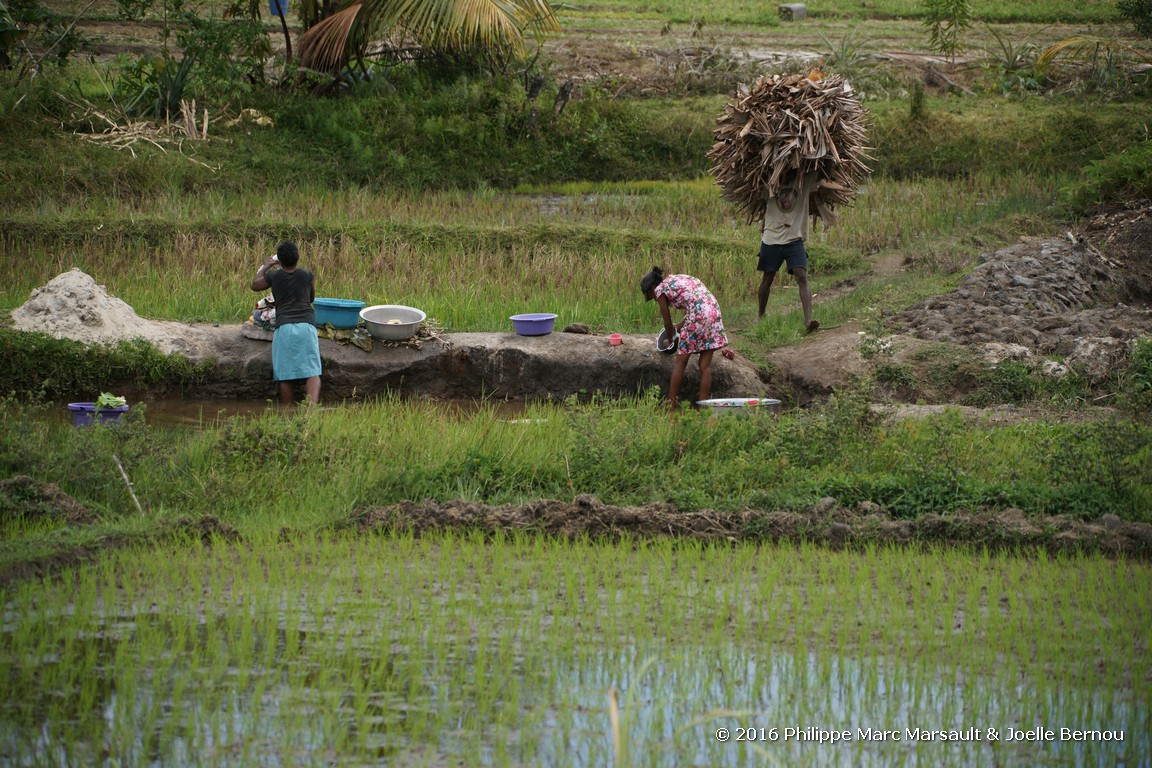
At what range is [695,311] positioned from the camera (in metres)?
7.73

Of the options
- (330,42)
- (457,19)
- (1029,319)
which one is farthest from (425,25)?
(1029,319)

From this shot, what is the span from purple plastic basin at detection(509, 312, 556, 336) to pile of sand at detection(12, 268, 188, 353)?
2.35 meters

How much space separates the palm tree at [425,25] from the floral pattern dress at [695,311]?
721 centimetres

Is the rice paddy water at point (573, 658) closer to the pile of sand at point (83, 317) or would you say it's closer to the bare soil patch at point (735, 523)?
the bare soil patch at point (735, 523)

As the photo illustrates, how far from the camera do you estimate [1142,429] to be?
595cm

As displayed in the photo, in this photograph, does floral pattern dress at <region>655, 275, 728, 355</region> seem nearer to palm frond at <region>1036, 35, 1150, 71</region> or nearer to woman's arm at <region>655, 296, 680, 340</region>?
woman's arm at <region>655, 296, 680, 340</region>

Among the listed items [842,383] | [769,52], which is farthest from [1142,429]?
[769,52]

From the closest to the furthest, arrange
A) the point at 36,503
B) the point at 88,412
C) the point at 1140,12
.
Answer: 1. the point at 36,503
2. the point at 88,412
3. the point at 1140,12

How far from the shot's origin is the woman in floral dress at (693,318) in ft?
25.3

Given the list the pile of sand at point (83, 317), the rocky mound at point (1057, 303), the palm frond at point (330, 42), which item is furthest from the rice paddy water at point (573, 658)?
the palm frond at point (330, 42)

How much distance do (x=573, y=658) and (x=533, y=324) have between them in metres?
4.76

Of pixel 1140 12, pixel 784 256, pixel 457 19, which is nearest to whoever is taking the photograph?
pixel 784 256

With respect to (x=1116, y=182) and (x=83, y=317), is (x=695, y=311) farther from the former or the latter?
(x=1116, y=182)

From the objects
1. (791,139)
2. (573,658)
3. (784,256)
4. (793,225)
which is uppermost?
(791,139)
